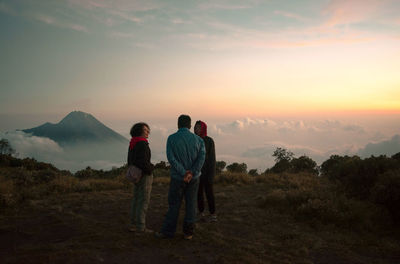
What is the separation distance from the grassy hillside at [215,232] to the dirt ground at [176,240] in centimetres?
2

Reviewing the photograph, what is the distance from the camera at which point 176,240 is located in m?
5.38

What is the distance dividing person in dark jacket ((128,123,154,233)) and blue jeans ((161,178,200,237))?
57 centimetres

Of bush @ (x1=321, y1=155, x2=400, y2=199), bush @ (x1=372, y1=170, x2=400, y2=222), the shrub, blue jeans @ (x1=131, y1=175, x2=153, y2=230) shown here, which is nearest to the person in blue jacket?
blue jeans @ (x1=131, y1=175, x2=153, y2=230)

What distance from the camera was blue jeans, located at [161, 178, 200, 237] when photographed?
17.6ft

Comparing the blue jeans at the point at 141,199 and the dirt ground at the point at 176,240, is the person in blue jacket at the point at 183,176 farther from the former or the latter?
the blue jeans at the point at 141,199

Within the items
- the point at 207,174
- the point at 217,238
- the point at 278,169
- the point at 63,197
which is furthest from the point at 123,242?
the point at 278,169

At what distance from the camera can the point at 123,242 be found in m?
5.09

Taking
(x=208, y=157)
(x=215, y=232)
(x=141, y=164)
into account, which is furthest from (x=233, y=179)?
(x=141, y=164)

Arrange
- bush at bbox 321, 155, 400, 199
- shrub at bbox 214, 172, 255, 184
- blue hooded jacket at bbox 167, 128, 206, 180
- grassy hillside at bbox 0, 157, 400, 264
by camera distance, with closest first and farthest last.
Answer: grassy hillside at bbox 0, 157, 400, 264, blue hooded jacket at bbox 167, 128, 206, 180, bush at bbox 321, 155, 400, 199, shrub at bbox 214, 172, 255, 184

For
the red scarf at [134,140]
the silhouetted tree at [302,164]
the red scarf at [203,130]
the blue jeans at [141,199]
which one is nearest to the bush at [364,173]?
the red scarf at [203,130]

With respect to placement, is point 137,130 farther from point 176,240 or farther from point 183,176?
point 176,240

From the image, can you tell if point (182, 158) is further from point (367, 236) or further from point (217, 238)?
point (367, 236)

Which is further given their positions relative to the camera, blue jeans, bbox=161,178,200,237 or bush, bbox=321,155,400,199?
bush, bbox=321,155,400,199

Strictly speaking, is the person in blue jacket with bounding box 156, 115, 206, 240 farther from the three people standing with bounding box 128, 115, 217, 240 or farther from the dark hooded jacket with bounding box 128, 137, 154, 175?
the dark hooded jacket with bounding box 128, 137, 154, 175
